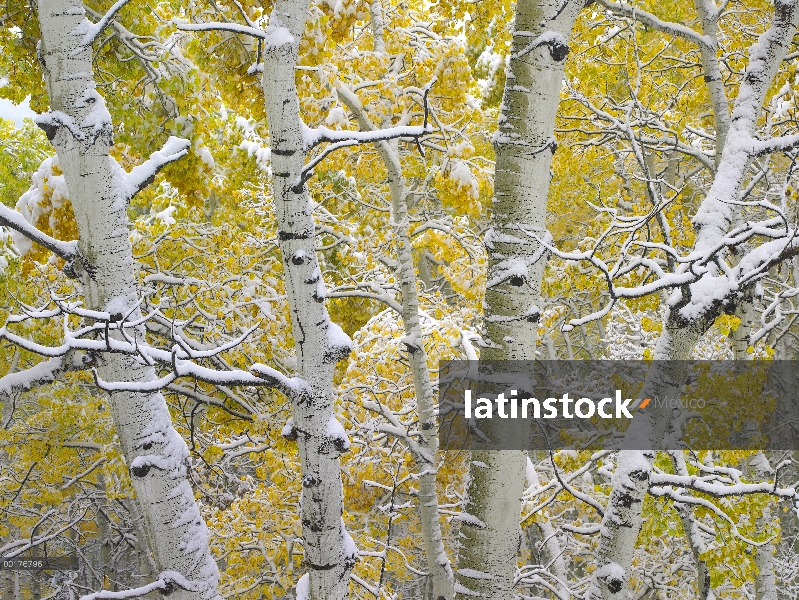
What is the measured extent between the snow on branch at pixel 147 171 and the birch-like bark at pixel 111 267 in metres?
0.03

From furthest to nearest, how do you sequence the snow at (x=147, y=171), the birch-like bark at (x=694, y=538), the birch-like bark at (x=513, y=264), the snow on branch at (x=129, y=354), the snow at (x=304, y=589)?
the birch-like bark at (x=694, y=538) < the snow at (x=304, y=589) < the snow at (x=147, y=171) < the birch-like bark at (x=513, y=264) < the snow on branch at (x=129, y=354)

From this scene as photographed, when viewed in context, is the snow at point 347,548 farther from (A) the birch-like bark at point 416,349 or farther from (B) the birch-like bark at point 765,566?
(B) the birch-like bark at point 765,566

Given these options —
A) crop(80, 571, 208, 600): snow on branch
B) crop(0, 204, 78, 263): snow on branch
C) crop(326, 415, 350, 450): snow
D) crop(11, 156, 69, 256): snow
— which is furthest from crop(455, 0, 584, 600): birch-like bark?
crop(11, 156, 69, 256): snow

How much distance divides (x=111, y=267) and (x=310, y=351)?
38.5 inches

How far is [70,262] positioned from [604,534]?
3.04 m

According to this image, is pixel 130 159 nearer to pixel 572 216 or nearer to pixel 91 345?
pixel 91 345

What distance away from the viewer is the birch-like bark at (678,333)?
3.19 metres

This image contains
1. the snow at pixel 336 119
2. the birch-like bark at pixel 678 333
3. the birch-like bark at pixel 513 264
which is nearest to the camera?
the birch-like bark at pixel 513 264

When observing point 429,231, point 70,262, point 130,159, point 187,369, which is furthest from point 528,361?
point 130,159

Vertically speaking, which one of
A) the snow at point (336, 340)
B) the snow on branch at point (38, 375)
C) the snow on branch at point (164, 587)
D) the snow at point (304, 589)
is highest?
the snow at point (336, 340)

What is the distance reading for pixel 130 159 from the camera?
7816mm

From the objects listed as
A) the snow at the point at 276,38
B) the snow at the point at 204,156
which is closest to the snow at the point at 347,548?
the snow at the point at 276,38

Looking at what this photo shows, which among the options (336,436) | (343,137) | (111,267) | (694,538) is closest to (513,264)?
(343,137)

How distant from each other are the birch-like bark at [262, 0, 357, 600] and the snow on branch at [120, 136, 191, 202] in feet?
2.00
